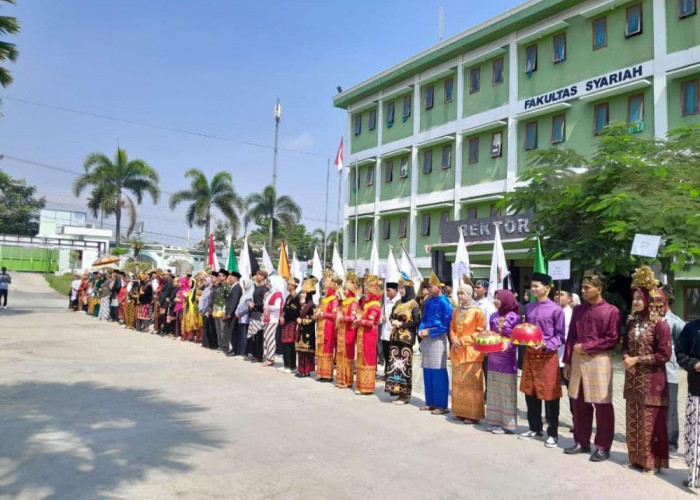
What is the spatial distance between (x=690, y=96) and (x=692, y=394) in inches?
653

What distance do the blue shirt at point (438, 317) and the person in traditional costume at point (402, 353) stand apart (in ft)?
1.26

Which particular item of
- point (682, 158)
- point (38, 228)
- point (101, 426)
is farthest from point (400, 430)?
point (38, 228)

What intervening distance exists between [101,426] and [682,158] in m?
13.6

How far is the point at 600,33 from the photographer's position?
71.6 feet

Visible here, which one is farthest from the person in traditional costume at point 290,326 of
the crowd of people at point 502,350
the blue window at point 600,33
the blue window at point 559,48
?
the blue window at point 559,48

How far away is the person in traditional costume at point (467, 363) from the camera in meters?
7.63

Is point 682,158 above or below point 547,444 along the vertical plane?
above

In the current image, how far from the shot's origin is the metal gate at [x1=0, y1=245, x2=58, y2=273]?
54.3 m

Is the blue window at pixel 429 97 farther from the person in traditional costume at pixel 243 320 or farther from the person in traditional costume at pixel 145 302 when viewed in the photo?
the person in traditional costume at pixel 243 320

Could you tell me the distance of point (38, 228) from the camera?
215ft

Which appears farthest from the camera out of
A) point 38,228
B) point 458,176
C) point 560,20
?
point 38,228

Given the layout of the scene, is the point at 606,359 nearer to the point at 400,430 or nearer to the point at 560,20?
the point at 400,430

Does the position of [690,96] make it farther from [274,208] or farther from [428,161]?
[274,208]

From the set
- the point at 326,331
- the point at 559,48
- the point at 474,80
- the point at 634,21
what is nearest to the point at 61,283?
the point at 474,80
